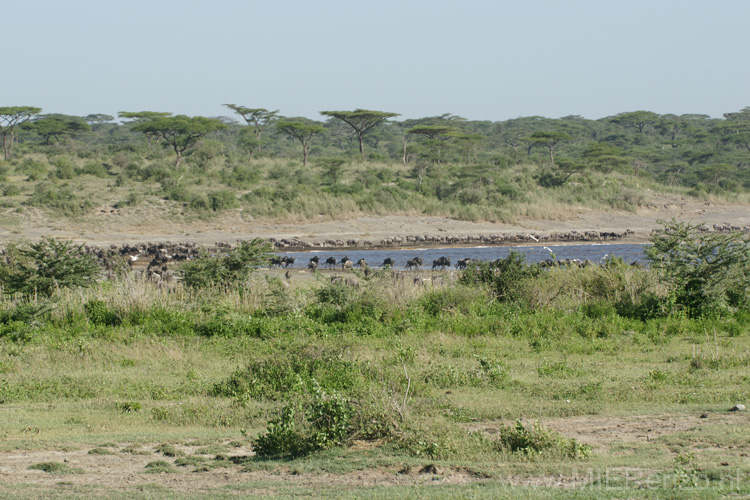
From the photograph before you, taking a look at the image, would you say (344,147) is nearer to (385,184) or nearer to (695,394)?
(385,184)

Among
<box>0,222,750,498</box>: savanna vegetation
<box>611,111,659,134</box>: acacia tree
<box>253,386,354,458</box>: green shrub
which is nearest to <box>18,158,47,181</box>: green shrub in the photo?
<box>0,222,750,498</box>: savanna vegetation

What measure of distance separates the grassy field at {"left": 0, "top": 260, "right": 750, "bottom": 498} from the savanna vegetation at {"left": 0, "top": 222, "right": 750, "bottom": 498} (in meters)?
0.03

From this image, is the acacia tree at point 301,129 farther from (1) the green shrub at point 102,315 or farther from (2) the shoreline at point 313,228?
(1) the green shrub at point 102,315

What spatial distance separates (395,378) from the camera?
8086mm

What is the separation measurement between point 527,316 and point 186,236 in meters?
25.7

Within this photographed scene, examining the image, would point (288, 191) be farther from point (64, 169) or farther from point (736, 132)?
point (736, 132)

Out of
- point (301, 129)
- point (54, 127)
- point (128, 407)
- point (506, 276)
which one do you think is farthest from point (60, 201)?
point (128, 407)

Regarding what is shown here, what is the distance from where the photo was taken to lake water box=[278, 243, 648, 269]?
30.6 m

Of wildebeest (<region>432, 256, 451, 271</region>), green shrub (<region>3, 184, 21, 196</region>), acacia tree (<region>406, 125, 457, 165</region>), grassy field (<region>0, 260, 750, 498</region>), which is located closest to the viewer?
grassy field (<region>0, 260, 750, 498</region>)

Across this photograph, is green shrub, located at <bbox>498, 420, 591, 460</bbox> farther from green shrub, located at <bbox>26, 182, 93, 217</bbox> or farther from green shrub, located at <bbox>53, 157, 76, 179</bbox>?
green shrub, located at <bbox>53, 157, 76, 179</bbox>

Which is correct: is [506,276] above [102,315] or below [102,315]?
above

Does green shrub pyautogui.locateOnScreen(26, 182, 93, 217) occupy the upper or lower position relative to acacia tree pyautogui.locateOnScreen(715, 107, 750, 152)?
lower

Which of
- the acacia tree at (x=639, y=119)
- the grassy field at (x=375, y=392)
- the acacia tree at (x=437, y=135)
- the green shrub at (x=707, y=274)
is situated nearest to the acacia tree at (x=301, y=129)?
the acacia tree at (x=437, y=135)

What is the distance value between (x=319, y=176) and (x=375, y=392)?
42.4m
